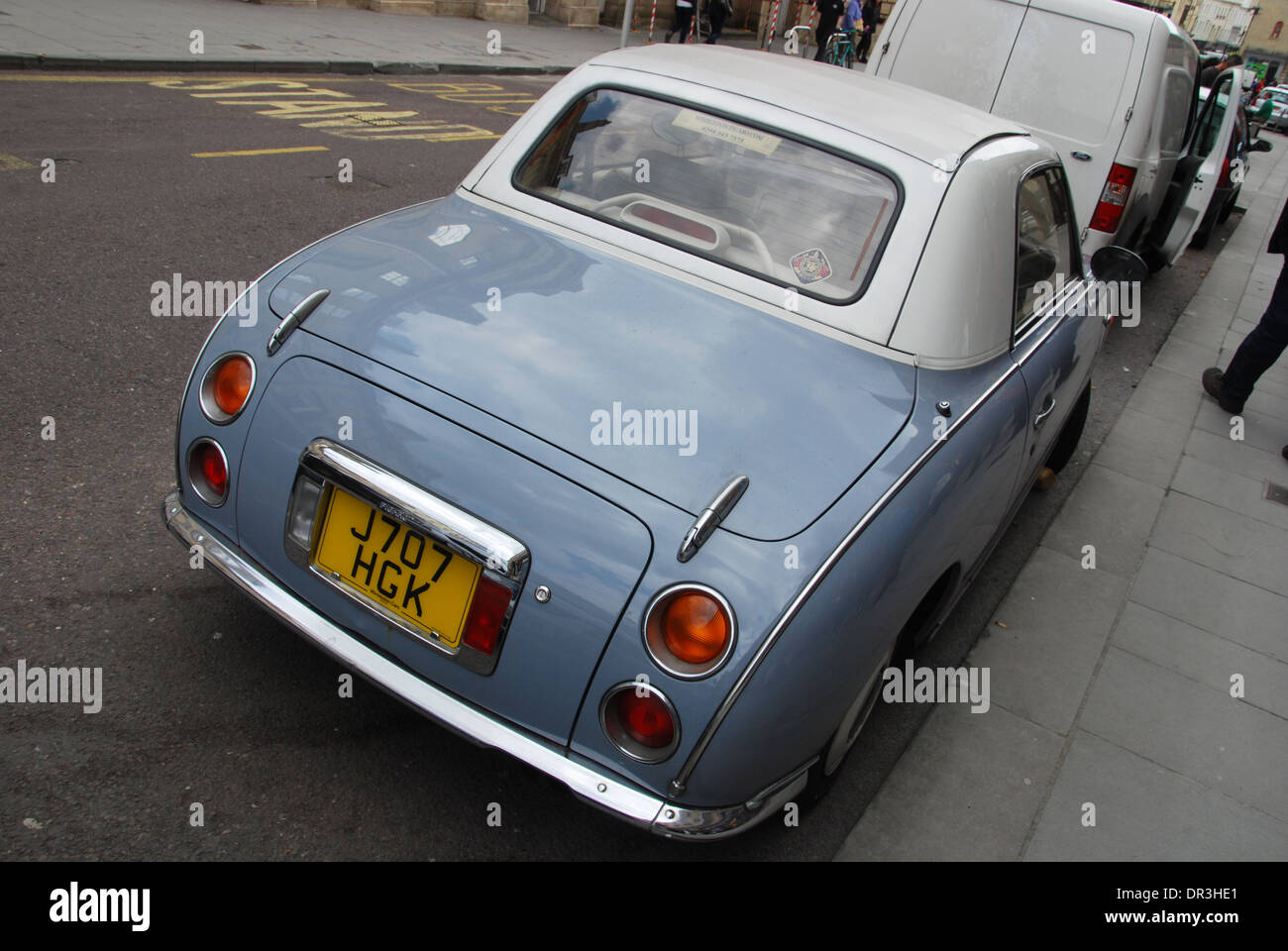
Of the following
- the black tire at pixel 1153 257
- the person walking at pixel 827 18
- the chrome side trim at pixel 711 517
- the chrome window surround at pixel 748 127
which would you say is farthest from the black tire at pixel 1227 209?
the chrome side trim at pixel 711 517

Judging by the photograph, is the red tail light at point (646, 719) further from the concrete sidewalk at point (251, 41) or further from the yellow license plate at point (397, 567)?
the concrete sidewalk at point (251, 41)

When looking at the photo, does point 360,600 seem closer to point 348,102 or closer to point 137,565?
point 137,565

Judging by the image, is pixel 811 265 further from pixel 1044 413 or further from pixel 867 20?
pixel 867 20

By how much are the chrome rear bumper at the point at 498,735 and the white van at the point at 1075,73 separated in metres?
6.10

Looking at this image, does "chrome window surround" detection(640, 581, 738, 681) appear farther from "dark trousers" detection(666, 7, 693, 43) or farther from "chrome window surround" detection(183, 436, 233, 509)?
"dark trousers" detection(666, 7, 693, 43)

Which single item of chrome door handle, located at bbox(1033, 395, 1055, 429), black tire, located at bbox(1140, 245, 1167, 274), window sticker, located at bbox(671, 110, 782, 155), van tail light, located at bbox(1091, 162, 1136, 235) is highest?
window sticker, located at bbox(671, 110, 782, 155)

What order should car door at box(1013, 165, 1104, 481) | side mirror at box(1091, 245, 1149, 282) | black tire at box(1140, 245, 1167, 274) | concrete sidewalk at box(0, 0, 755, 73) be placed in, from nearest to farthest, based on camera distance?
1. car door at box(1013, 165, 1104, 481)
2. side mirror at box(1091, 245, 1149, 282)
3. black tire at box(1140, 245, 1167, 274)
4. concrete sidewalk at box(0, 0, 755, 73)

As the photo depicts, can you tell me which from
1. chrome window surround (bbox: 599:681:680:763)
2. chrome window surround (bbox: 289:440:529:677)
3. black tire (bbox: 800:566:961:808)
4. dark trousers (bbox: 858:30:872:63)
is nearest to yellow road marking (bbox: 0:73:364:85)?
chrome window surround (bbox: 289:440:529:677)

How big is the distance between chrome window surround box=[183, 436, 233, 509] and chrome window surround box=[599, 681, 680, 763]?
111 cm

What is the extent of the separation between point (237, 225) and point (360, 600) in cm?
493

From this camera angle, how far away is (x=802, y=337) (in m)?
2.79

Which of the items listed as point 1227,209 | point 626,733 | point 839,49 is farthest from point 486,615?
point 839,49

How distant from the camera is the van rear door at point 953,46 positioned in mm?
7234

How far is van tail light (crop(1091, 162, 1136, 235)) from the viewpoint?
7074 mm
